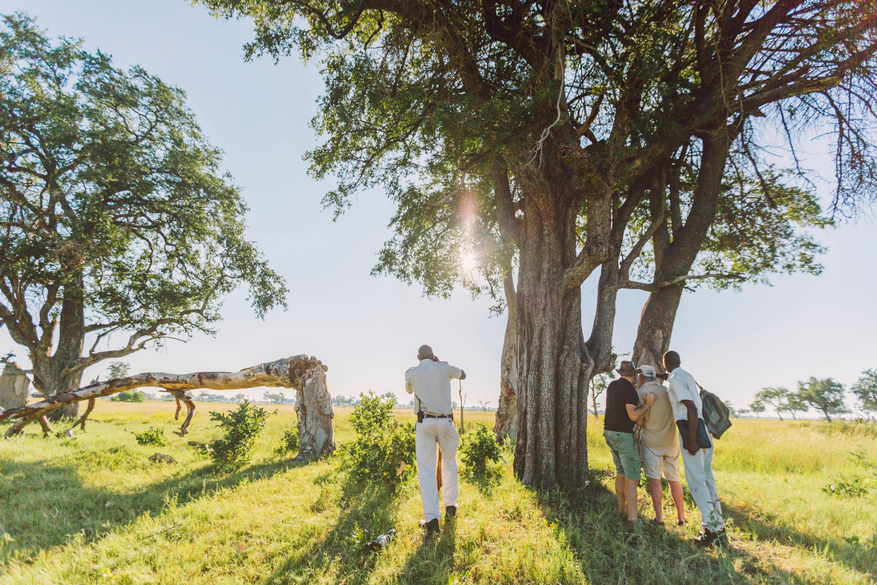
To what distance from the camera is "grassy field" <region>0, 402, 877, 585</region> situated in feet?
14.0

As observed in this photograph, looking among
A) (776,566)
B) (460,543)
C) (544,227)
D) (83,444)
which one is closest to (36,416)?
(83,444)

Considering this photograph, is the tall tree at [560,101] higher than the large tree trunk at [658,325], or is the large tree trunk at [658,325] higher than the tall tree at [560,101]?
the tall tree at [560,101]

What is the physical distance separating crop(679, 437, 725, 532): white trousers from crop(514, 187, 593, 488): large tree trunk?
2079 millimetres

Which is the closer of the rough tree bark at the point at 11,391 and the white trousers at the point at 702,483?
the white trousers at the point at 702,483

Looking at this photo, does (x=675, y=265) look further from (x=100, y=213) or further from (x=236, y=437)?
(x=100, y=213)

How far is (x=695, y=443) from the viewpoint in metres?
5.39

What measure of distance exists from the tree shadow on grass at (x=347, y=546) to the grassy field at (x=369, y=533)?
0.07ft

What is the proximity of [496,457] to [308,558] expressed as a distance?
4.66 metres

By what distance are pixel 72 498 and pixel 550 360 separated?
9.03 meters

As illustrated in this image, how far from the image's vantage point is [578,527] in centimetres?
525

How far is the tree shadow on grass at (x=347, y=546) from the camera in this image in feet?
13.9

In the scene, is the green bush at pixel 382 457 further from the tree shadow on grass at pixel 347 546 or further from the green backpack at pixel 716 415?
the green backpack at pixel 716 415

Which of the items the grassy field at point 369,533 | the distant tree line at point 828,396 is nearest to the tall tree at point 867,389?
the distant tree line at point 828,396

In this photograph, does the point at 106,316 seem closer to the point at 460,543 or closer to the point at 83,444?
the point at 83,444
